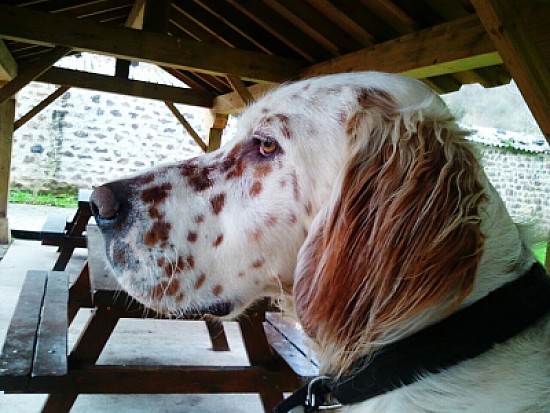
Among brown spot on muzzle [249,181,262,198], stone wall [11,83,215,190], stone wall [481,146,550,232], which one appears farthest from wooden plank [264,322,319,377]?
stone wall [481,146,550,232]

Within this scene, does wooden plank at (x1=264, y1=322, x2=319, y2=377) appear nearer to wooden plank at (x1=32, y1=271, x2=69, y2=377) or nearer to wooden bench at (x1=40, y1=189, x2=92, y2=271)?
wooden plank at (x1=32, y1=271, x2=69, y2=377)

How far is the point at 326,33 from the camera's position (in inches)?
193

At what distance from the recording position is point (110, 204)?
4.49 feet

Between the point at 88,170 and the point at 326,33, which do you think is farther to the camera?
the point at 88,170

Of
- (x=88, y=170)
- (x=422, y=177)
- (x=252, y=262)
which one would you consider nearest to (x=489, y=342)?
(x=422, y=177)

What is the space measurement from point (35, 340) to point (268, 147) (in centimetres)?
158

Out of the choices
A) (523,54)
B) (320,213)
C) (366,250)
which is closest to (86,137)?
(523,54)

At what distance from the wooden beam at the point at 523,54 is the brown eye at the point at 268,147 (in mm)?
1342

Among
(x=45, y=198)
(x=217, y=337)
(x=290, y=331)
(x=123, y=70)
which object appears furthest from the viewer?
(x=45, y=198)

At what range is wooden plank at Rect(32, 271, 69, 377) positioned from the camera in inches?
81.4

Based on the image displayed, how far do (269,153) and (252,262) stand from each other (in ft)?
0.87

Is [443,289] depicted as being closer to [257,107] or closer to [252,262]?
[252,262]

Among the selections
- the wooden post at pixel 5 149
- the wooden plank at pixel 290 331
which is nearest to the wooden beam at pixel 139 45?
the wooden plank at pixel 290 331

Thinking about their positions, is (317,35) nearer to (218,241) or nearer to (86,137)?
(218,241)
